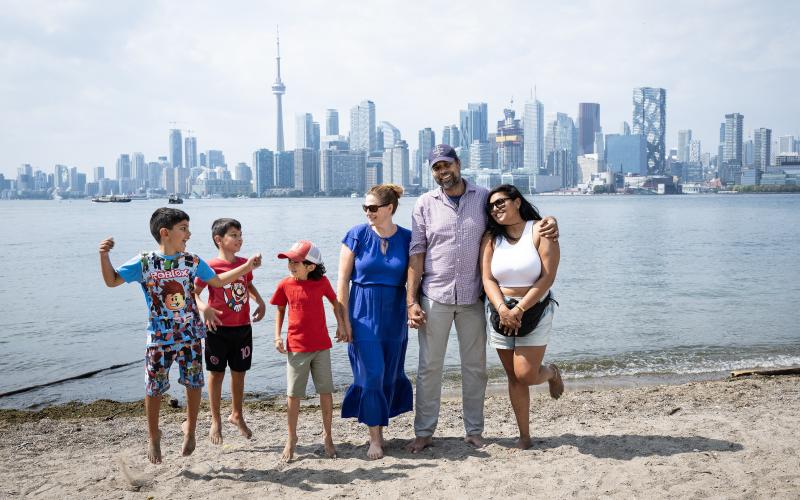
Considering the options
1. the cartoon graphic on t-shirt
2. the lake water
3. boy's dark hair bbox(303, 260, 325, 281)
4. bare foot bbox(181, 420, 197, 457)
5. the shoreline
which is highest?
boy's dark hair bbox(303, 260, 325, 281)

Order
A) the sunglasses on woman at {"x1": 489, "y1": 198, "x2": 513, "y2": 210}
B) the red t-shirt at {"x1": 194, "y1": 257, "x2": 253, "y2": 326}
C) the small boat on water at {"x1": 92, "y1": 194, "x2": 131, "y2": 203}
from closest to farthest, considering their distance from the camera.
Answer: the sunglasses on woman at {"x1": 489, "y1": 198, "x2": 513, "y2": 210} < the red t-shirt at {"x1": 194, "y1": 257, "x2": 253, "y2": 326} < the small boat on water at {"x1": 92, "y1": 194, "x2": 131, "y2": 203}

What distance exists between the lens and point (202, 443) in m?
5.72

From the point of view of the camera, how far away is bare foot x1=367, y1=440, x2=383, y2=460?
16.6ft

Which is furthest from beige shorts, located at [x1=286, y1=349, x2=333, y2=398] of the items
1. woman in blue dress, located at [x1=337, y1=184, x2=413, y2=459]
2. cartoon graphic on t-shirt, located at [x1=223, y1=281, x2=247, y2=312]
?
cartoon graphic on t-shirt, located at [x1=223, y1=281, x2=247, y2=312]

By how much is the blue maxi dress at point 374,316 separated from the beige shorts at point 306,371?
0.20 m

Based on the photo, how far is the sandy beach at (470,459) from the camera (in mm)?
4418

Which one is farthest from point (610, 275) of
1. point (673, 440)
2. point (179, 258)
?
point (179, 258)

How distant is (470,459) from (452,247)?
5.03 ft

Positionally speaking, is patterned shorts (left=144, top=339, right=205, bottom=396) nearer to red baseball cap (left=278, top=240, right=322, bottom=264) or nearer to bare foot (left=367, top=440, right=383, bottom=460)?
red baseball cap (left=278, top=240, right=322, bottom=264)

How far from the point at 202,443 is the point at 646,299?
15044 mm

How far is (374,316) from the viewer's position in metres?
4.90

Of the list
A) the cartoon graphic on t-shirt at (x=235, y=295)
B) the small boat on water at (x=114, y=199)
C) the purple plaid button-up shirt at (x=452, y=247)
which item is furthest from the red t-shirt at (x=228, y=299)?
the small boat on water at (x=114, y=199)

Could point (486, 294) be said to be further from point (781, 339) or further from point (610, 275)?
point (610, 275)

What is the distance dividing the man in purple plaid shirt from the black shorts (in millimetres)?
1403
